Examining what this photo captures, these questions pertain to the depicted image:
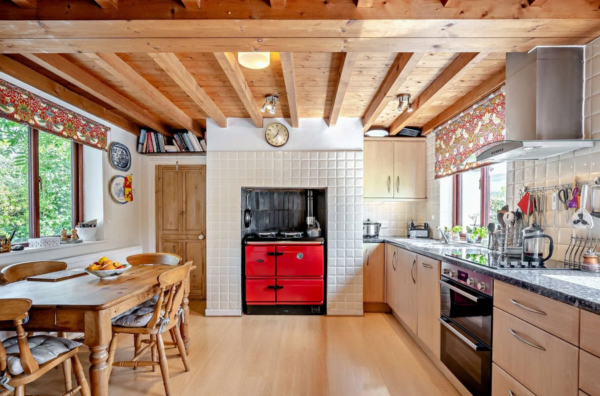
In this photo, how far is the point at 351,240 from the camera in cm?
369

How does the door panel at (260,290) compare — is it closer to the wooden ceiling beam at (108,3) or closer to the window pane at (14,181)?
the window pane at (14,181)

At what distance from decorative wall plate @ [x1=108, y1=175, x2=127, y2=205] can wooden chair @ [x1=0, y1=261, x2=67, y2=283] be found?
1241mm

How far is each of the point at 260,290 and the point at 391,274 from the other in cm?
148

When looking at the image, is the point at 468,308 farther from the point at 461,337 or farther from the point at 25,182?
the point at 25,182

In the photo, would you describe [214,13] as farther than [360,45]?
No

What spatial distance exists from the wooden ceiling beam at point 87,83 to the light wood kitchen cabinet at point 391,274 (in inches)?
120

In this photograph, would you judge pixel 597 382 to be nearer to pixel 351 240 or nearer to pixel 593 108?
pixel 593 108

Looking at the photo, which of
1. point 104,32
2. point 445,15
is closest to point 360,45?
point 445,15

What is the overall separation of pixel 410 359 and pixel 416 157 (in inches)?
94.1

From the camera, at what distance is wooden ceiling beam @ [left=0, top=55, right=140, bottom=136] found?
221 cm

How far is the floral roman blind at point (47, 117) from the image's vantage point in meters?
2.27

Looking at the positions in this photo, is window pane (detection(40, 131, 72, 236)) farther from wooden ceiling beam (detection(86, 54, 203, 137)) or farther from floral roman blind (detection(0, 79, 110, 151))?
wooden ceiling beam (detection(86, 54, 203, 137))

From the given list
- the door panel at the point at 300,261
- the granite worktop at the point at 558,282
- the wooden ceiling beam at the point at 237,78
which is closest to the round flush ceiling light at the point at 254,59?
the wooden ceiling beam at the point at 237,78

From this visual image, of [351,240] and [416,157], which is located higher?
Answer: [416,157]
